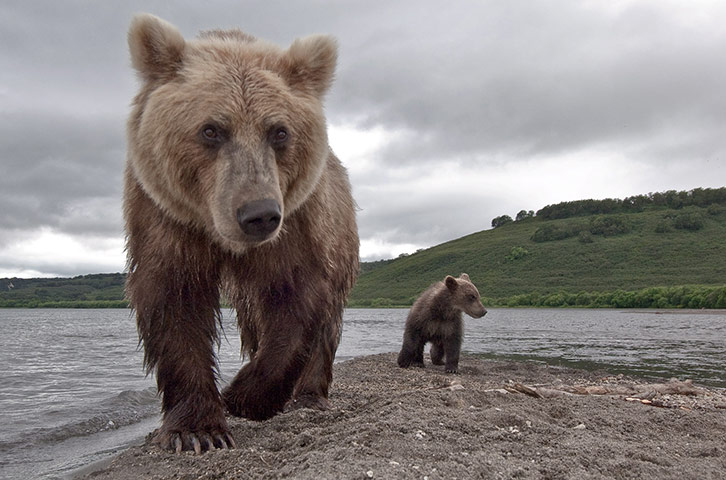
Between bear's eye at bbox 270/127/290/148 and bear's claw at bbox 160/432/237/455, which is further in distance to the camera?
bear's claw at bbox 160/432/237/455

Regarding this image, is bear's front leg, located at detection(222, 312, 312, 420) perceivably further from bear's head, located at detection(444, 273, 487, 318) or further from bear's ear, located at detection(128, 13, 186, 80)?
bear's head, located at detection(444, 273, 487, 318)

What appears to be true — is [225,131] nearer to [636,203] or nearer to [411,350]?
[411,350]

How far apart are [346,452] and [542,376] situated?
239 inches

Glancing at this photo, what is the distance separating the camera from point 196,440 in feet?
11.4

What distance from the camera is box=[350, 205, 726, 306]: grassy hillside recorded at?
5741 cm

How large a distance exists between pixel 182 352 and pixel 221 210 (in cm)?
110

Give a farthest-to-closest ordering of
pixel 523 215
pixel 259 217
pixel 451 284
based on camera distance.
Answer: pixel 523 215
pixel 451 284
pixel 259 217

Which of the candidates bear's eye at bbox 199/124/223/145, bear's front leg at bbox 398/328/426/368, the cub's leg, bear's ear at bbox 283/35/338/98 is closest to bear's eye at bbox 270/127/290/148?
bear's eye at bbox 199/124/223/145

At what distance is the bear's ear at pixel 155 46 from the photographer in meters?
3.30

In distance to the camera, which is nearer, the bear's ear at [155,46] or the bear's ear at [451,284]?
the bear's ear at [155,46]

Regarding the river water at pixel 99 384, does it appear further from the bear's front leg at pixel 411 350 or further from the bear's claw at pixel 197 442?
the bear's front leg at pixel 411 350

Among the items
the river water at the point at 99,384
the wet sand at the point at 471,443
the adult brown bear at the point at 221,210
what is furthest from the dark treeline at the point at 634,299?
the adult brown bear at the point at 221,210

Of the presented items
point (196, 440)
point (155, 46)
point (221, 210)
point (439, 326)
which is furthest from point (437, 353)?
point (155, 46)

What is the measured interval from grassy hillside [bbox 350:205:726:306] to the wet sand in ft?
175
